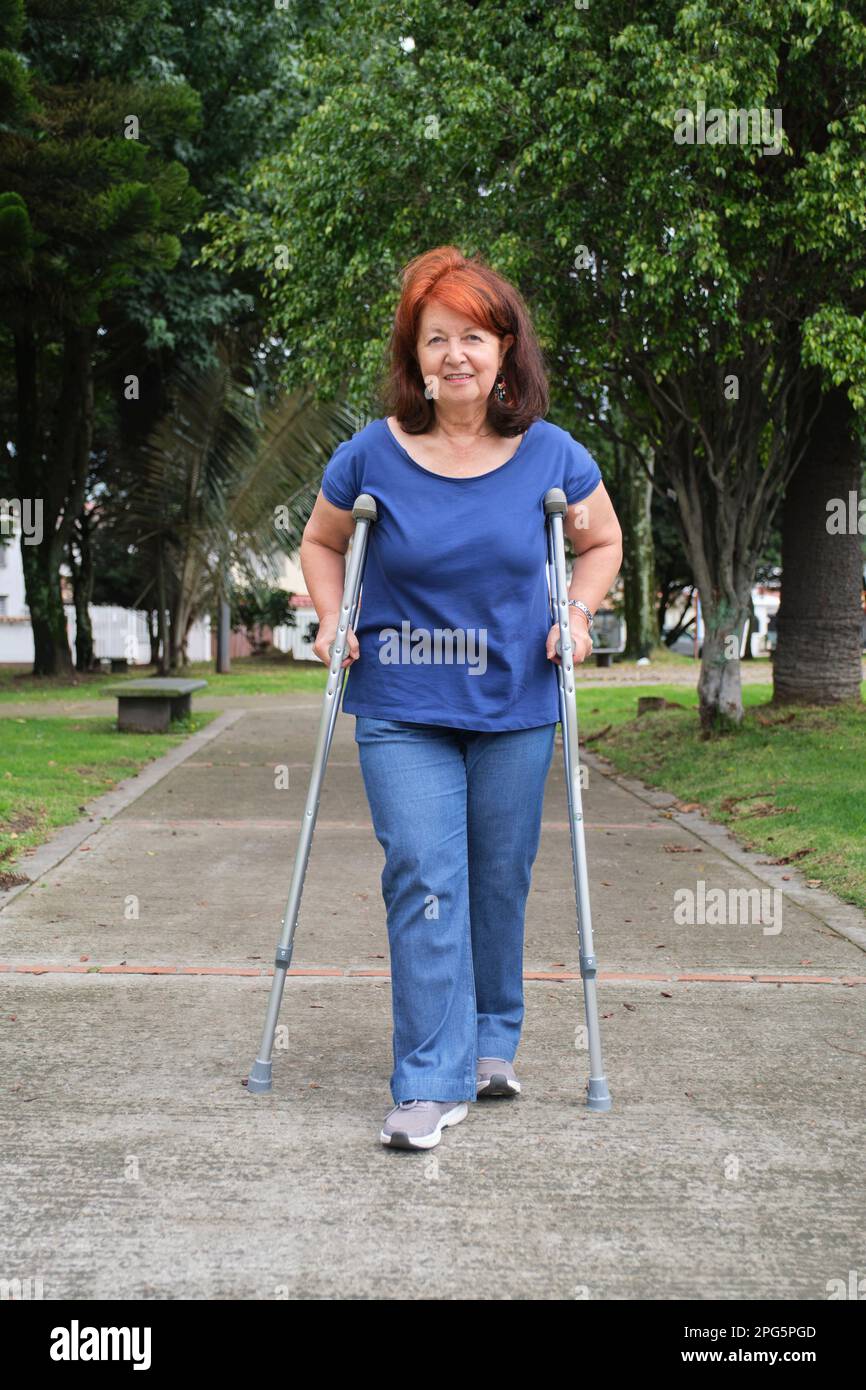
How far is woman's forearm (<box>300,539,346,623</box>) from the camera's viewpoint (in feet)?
11.9

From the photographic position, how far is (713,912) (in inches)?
239

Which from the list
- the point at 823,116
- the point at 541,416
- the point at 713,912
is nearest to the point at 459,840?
the point at 541,416

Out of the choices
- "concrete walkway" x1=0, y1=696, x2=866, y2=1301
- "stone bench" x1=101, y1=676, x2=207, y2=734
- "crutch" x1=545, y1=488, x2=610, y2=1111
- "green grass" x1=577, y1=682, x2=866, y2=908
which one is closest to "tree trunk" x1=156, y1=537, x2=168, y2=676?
"stone bench" x1=101, y1=676, x2=207, y2=734

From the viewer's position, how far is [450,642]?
134 inches

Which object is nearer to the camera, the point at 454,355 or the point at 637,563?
the point at 454,355

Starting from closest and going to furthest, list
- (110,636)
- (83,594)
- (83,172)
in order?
(83,172), (83,594), (110,636)

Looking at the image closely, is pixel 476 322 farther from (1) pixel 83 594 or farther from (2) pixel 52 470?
(1) pixel 83 594

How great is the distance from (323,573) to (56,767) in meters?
7.08

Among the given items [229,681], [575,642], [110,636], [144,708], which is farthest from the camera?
[110,636]

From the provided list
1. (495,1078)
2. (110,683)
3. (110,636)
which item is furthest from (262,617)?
(495,1078)

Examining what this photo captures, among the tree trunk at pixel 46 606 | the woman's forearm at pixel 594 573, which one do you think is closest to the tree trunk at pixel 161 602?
the tree trunk at pixel 46 606

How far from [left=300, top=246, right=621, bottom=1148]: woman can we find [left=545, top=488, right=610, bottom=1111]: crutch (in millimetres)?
38

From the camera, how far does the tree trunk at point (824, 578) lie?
12914 millimetres
